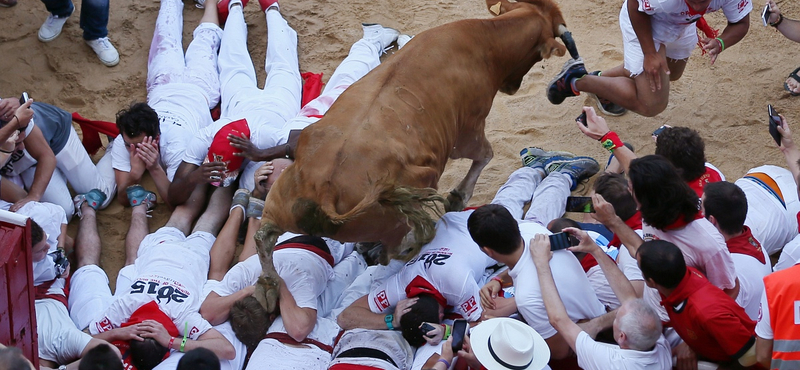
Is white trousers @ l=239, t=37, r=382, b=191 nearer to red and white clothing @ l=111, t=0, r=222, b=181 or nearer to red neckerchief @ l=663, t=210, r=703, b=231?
red and white clothing @ l=111, t=0, r=222, b=181

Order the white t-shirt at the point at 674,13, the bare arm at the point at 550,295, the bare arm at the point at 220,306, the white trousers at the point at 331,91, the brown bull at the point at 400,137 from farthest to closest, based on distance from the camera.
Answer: the white trousers at the point at 331,91 < the white t-shirt at the point at 674,13 < the bare arm at the point at 220,306 < the brown bull at the point at 400,137 < the bare arm at the point at 550,295

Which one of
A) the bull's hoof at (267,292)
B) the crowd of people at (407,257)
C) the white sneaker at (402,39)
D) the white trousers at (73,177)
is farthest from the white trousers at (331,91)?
the bull's hoof at (267,292)

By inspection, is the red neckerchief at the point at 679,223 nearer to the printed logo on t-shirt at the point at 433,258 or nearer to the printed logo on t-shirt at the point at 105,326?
the printed logo on t-shirt at the point at 433,258

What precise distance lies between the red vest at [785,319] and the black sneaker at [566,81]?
275 cm

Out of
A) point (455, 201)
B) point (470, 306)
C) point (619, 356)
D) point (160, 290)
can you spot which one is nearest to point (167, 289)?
point (160, 290)

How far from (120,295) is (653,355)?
3.09m

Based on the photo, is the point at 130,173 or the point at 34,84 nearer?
the point at 130,173

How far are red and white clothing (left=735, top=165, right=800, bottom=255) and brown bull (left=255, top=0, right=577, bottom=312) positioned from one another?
152 centimetres

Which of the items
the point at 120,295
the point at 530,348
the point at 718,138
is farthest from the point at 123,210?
the point at 718,138

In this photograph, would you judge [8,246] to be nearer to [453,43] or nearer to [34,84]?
[453,43]

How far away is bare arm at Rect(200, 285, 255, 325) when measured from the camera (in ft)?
14.7

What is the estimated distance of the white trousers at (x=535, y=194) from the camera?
498 cm

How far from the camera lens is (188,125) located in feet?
18.9

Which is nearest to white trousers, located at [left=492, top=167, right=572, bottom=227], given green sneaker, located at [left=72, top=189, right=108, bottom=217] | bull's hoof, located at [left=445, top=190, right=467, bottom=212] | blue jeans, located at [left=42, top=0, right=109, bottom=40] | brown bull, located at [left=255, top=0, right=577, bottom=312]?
bull's hoof, located at [left=445, top=190, right=467, bottom=212]
